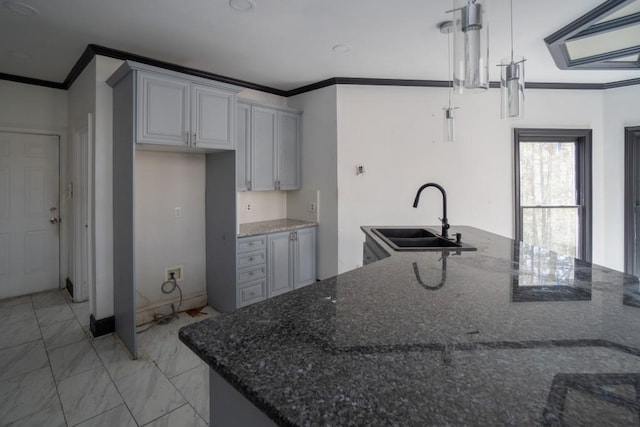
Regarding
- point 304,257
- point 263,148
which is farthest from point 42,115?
point 304,257

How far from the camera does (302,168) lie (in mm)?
4074

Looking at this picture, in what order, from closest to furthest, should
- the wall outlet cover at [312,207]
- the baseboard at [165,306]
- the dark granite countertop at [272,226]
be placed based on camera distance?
1. the baseboard at [165,306]
2. the dark granite countertop at [272,226]
3. the wall outlet cover at [312,207]

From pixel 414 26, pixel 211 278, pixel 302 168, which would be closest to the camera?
pixel 414 26

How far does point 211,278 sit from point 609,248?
15.4 feet

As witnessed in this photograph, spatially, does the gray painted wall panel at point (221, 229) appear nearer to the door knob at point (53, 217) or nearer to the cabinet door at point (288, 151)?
the cabinet door at point (288, 151)

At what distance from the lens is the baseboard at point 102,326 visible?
2.78 m

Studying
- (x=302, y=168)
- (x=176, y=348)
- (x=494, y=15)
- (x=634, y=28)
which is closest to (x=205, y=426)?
(x=176, y=348)

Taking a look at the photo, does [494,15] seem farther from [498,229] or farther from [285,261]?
[285,261]

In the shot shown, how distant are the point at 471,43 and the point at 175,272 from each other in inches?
127

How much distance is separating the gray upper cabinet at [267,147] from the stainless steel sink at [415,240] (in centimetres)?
158

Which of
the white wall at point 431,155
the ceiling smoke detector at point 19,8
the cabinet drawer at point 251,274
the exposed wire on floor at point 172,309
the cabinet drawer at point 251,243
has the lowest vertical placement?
the exposed wire on floor at point 172,309

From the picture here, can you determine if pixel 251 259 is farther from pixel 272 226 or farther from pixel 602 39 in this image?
pixel 602 39

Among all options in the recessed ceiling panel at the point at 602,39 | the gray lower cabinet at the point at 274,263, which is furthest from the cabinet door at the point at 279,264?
the recessed ceiling panel at the point at 602,39

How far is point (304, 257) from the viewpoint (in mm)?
3795
